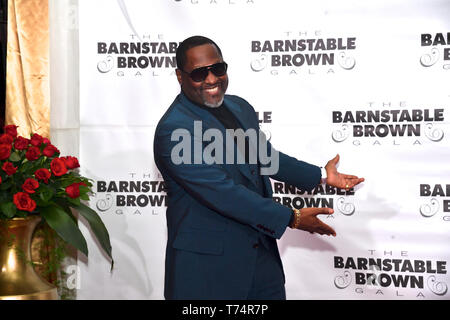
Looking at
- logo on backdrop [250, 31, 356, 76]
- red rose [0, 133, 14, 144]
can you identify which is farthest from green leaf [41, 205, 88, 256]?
logo on backdrop [250, 31, 356, 76]

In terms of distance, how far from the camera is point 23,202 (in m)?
Result: 2.30

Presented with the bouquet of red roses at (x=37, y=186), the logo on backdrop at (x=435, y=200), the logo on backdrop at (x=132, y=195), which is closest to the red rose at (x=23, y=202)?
the bouquet of red roses at (x=37, y=186)

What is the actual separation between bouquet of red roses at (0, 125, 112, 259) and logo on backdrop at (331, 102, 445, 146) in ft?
4.73

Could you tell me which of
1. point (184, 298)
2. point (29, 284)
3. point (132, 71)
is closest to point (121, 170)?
point (132, 71)

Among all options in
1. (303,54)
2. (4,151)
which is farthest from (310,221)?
(4,151)

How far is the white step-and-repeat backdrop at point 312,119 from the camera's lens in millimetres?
2963

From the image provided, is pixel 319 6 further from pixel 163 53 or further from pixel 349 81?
pixel 163 53

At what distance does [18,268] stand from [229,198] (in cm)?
103

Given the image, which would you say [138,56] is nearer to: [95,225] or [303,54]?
[303,54]

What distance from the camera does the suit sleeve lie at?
107 inches

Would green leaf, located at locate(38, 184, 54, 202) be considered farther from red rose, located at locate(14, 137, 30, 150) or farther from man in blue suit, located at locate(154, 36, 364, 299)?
man in blue suit, located at locate(154, 36, 364, 299)

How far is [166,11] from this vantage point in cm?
317

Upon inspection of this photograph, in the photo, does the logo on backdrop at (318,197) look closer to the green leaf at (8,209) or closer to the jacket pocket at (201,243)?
the jacket pocket at (201,243)
